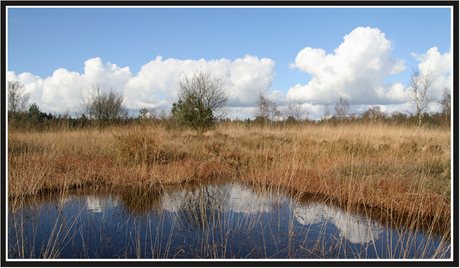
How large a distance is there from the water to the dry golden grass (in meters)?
0.58

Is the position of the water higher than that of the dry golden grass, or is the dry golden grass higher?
the dry golden grass

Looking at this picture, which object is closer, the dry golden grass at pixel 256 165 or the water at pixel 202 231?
the water at pixel 202 231

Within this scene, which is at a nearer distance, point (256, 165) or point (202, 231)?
point (202, 231)

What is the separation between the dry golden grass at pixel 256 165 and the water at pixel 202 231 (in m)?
0.58

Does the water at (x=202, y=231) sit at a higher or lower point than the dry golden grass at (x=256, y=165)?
lower

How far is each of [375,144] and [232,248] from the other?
786 centimetres

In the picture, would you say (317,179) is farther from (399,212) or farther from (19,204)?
(19,204)

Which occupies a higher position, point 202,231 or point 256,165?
point 256,165

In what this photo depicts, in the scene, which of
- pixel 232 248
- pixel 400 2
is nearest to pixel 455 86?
pixel 400 2

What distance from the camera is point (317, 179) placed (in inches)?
216

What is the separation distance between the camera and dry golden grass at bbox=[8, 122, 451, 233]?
4.42 m

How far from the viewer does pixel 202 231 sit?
3254 millimetres

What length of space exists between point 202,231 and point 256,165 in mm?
4292

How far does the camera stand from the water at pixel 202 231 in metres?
2.77
